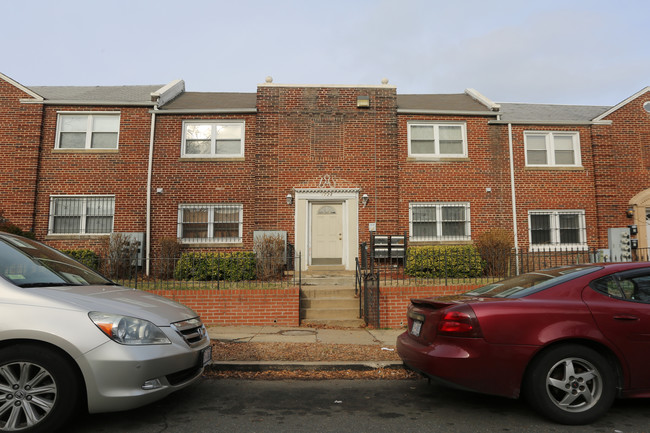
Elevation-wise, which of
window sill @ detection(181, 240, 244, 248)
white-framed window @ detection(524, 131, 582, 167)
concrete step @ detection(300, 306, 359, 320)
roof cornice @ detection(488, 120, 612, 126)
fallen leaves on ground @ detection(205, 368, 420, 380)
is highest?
roof cornice @ detection(488, 120, 612, 126)

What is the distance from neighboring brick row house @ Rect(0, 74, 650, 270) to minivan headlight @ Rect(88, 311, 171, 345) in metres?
9.18

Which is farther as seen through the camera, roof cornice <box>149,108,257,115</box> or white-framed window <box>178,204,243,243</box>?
roof cornice <box>149,108,257,115</box>

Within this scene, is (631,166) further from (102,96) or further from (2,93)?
(2,93)

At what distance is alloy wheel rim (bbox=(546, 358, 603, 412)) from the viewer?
11.9 ft

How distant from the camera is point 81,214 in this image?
13141 millimetres

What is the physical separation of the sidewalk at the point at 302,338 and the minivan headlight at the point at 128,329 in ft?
6.94

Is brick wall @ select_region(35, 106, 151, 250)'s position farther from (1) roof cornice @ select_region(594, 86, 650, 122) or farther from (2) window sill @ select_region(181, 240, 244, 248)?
(1) roof cornice @ select_region(594, 86, 650, 122)

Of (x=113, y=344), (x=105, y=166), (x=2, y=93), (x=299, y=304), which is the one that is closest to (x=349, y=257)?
(x=299, y=304)

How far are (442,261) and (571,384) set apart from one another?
27.1 feet

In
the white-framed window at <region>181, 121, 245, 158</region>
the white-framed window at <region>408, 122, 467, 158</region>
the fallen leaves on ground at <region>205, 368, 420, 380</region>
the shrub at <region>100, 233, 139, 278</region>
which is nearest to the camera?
the fallen leaves on ground at <region>205, 368, 420, 380</region>

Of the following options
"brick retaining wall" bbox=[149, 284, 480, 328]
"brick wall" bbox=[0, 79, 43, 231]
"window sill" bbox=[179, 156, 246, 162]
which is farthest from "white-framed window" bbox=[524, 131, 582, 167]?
"brick wall" bbox=[0, 79, 43, 231]

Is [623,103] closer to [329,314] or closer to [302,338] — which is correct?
[329,314]

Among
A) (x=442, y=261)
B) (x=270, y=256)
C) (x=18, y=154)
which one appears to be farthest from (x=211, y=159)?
(x=442, y=261)

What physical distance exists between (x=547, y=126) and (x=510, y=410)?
12.8 m
